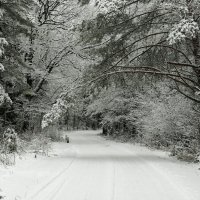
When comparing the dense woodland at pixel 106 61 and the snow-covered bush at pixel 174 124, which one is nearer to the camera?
the dense woodland at pixel 106 61

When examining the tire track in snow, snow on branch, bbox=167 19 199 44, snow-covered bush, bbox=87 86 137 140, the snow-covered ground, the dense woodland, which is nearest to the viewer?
the tire track in snow

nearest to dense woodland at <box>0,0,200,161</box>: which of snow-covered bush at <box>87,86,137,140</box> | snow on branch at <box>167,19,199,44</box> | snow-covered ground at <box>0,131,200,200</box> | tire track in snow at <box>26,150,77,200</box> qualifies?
snow on branch at <box>167,19,199,44</box>

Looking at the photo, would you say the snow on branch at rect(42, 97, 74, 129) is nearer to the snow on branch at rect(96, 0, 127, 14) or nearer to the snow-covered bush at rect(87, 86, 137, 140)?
the snow on branch at rect(96, 0, 127, 14)

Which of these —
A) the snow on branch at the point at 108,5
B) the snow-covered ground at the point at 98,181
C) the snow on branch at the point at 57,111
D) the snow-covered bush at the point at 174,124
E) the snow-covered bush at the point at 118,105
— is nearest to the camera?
the snow-covered ground at the point at 98,181

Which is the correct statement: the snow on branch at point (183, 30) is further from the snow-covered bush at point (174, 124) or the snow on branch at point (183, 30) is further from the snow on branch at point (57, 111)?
the snow on branch at point (57, 111)

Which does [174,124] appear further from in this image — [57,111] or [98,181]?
[98,181]

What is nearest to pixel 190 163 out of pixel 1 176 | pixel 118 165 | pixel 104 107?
pixel 118 165

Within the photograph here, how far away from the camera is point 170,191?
8992 millimetres

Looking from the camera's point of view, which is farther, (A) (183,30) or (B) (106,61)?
(B) (106,61)

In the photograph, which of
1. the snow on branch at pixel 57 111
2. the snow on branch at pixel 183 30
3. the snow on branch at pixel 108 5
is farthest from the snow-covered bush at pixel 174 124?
the snow on branch at pixel 108 5

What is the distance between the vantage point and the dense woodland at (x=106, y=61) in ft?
47.7

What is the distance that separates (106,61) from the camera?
1606 centimetres

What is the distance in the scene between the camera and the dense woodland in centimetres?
1453

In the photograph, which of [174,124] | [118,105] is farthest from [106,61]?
[118,105]
